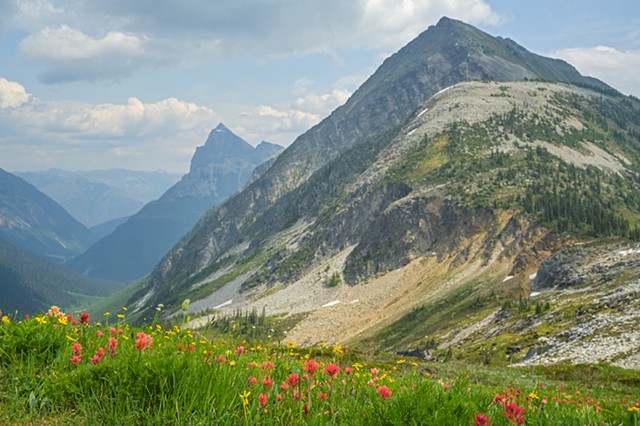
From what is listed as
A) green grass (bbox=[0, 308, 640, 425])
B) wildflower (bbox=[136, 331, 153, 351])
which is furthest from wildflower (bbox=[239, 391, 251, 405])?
wildflower (bbox=[136, 331, 153, 351])

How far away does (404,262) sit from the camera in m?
125

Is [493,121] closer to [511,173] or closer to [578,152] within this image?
[578,152]

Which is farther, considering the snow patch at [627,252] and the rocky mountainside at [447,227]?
the rocky mountainside at [447,227]

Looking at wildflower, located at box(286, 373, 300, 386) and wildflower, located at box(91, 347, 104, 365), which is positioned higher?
wildflower, located at box(91, 347, 104, 365)

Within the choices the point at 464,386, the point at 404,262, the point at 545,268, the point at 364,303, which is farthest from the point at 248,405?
the point at 404,262

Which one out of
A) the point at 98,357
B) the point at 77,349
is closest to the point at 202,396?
the point at 98,357

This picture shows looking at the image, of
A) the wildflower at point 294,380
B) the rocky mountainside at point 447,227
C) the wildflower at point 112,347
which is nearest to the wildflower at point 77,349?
the wildflower at point 112,347

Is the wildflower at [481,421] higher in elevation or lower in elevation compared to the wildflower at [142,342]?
lower

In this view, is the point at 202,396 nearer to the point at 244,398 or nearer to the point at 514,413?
the point at 244,398

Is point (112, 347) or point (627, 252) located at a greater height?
point (112, 347)

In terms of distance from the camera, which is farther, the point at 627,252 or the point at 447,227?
the point at 447,227

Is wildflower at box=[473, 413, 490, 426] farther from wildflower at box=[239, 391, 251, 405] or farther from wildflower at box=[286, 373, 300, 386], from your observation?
wildflower at box=[239, 391, 251, 405]

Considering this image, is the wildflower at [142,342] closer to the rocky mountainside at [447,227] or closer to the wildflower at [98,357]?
the wildflower at [98,357]

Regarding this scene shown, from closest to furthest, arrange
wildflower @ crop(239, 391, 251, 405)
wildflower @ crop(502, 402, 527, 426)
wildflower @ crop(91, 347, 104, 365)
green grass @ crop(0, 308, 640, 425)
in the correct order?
wildflower @ crop(502, 402, 527, 426) → wildflower @ crop(239, 391, 251, 405) → green grass @ crop(0, 308, 640, 425) → wildflower @ crop(91, 347, 104, 365)
